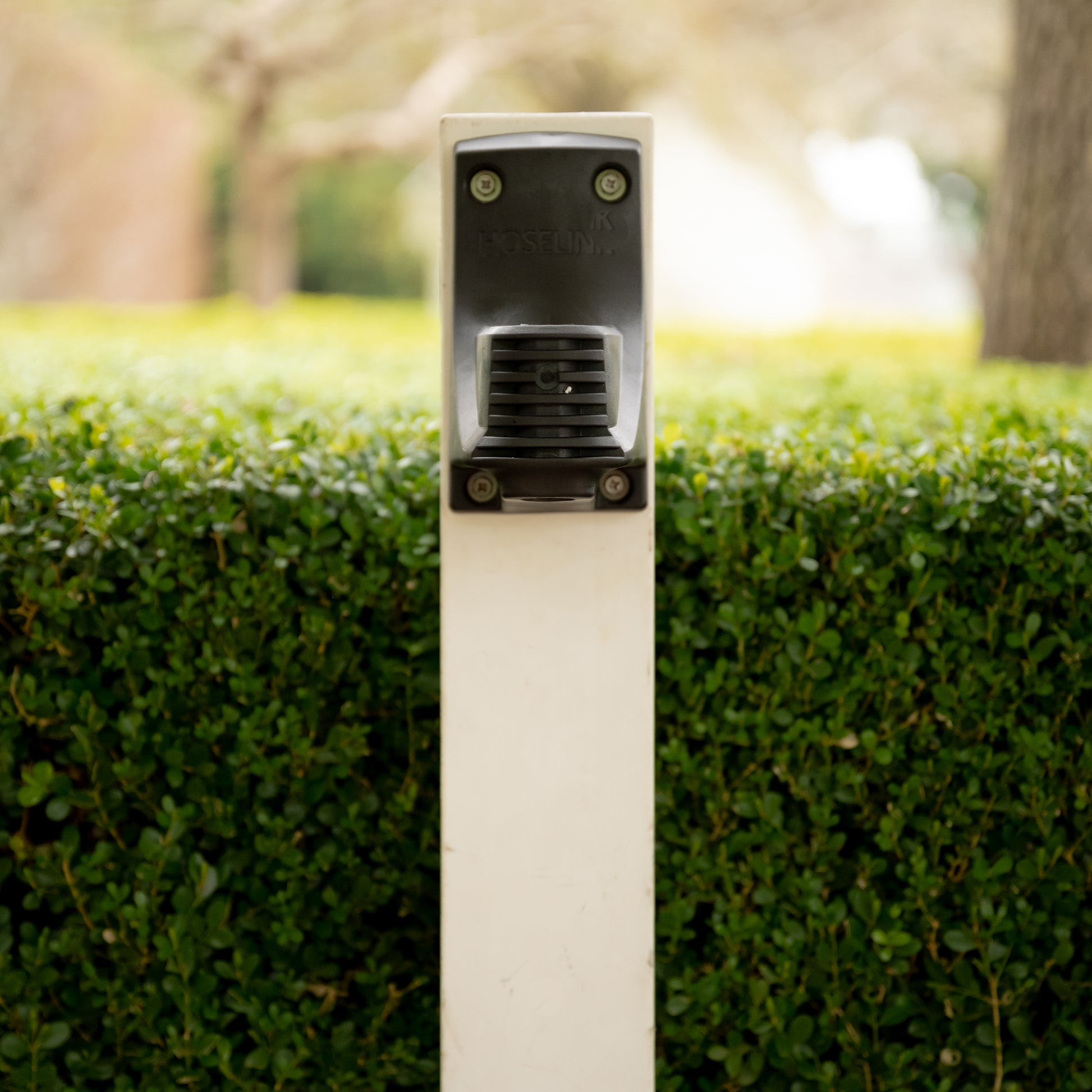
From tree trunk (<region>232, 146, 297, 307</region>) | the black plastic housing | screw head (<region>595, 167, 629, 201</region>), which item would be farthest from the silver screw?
tree trunk (<region>232, 146, 297, 307</region>)

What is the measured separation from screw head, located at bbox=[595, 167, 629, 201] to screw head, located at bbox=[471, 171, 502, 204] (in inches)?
5.8

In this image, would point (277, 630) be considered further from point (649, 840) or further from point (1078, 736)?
point (1078, 736)

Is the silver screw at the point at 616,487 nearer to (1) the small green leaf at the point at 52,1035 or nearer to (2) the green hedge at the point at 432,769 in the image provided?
(2) the green hedge at the point at 432,769

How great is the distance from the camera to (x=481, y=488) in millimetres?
1660

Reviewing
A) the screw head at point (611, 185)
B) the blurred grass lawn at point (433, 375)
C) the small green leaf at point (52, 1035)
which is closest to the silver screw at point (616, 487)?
the screw head at point (611, 185)

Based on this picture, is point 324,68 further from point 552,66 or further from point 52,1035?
point 52,1035

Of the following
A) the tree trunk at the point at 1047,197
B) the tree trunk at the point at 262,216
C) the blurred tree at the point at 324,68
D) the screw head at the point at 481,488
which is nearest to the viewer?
the screw head at the point at 481,488

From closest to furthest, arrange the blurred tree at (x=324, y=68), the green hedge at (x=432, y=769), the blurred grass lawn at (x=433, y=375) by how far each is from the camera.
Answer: the green hedge at (x=432, y=769)
the blurred grass lawn at (x=433, y=375)
the blurred tree at (x=324, y=68)

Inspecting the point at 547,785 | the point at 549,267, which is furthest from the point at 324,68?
the point at 547,785

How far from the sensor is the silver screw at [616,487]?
1.66m

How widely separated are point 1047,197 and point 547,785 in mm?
4398

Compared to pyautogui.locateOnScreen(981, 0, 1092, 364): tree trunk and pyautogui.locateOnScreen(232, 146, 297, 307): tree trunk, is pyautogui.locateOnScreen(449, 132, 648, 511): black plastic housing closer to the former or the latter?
pyautogui.locateOnScreen(981, 0, 1092, 364): tree trunk

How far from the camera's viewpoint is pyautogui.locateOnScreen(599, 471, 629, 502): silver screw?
166cm

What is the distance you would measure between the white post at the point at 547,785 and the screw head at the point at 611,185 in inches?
1.6
